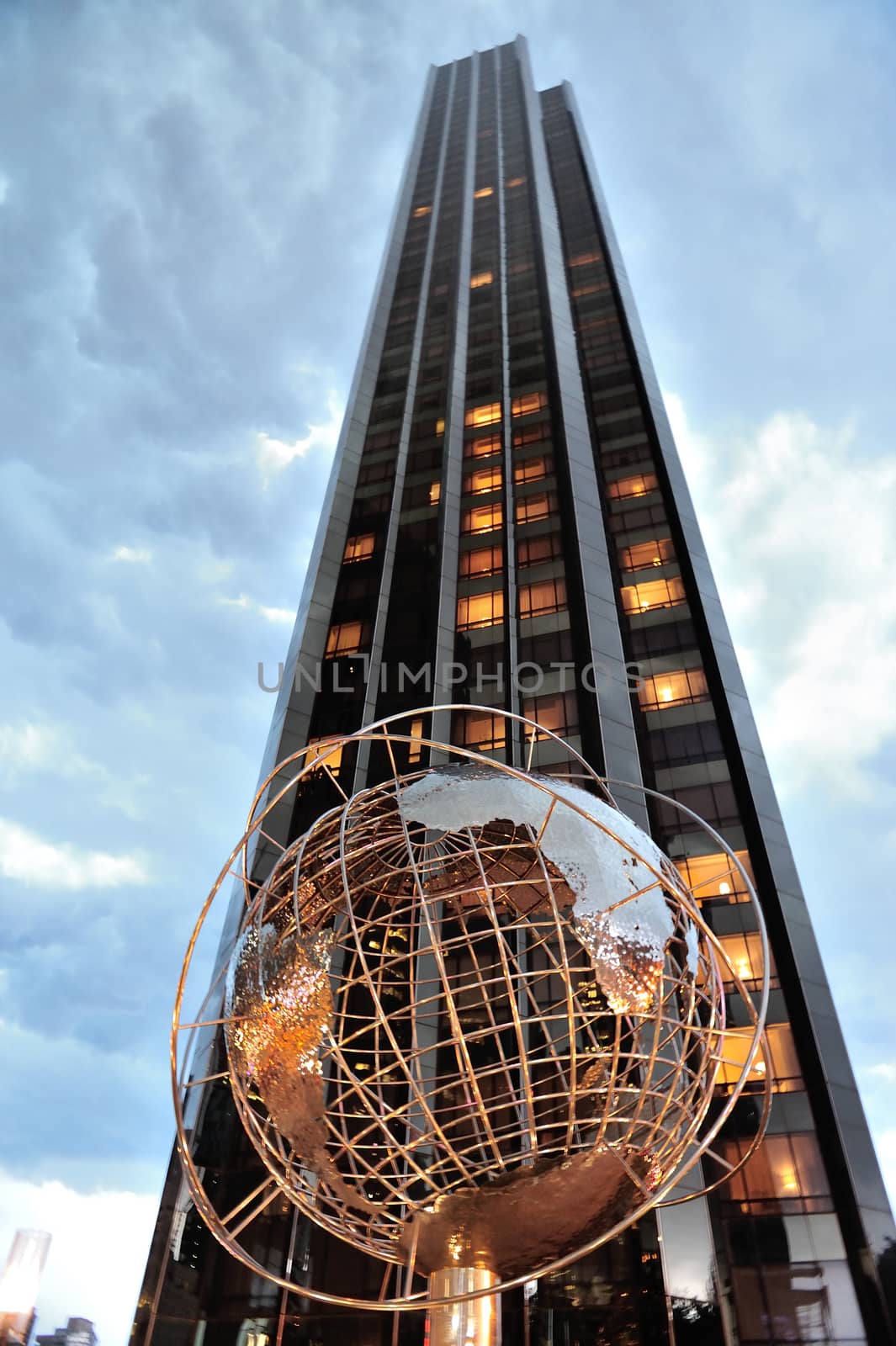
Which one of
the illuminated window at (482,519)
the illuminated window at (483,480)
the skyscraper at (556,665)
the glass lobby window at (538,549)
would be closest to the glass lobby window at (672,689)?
the skyscraper at (556,665)

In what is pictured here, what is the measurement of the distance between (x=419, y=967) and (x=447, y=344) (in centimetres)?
3321

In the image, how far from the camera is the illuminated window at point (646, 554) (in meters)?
30.9

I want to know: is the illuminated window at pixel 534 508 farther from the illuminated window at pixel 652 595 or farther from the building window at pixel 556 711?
the building window at pixel 556 711

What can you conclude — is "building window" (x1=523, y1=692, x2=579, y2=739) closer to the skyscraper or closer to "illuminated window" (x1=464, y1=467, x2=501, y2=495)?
the skyscraper

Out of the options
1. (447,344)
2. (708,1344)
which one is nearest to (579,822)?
(708,1344)

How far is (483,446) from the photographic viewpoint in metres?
37.5

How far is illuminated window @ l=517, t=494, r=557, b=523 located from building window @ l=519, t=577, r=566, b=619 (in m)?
3.83

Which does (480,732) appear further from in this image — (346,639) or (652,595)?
(652,595)

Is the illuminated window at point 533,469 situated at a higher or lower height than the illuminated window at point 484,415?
lower

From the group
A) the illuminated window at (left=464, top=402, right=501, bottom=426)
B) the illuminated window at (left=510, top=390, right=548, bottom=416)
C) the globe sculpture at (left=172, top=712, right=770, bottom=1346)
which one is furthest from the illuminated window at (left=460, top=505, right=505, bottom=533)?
the globe sculpture at (left=172, top=712, right=770, bottom=1346)

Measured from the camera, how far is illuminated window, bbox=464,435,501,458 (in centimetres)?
3708

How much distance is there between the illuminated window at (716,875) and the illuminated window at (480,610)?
11.2 m

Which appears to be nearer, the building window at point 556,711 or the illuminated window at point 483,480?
the building window at point 556,711

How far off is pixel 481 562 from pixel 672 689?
31.4 feet
